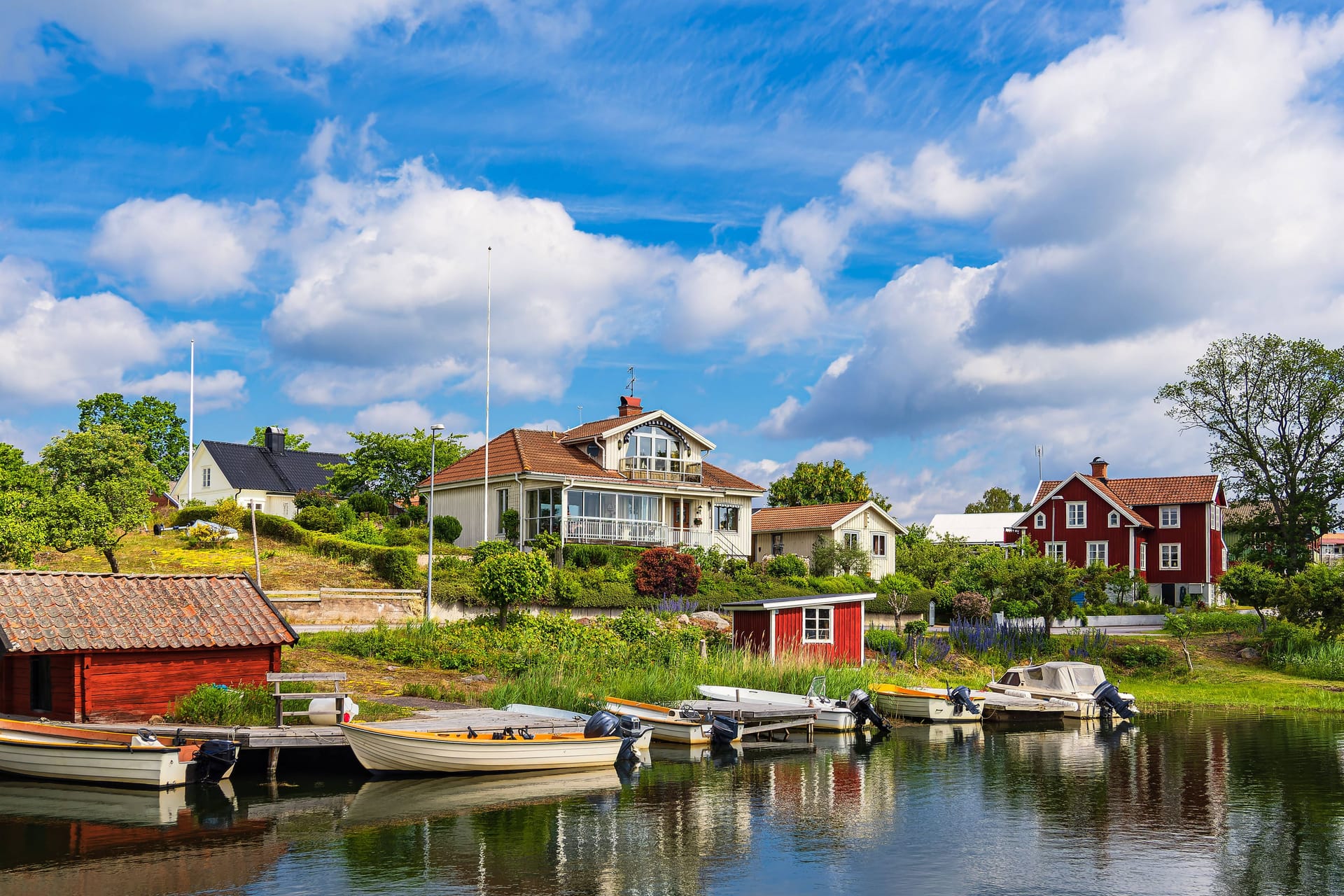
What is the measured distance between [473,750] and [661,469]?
36340 millimetres

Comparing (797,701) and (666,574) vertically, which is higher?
(666,574)

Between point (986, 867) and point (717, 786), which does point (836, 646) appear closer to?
point (717, 786)

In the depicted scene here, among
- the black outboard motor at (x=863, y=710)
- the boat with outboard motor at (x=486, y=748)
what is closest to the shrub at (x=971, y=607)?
the black outboard motor at (x=863, y=710)

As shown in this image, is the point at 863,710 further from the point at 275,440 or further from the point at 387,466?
the point at 275,440

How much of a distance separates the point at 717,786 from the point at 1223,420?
5366cm

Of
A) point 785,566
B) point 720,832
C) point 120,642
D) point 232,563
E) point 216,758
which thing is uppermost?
point 232,563

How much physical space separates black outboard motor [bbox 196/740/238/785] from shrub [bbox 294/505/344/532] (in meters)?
31.6

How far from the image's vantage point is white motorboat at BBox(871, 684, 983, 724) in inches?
1309

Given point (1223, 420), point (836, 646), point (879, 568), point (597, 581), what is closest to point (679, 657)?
point (836, 646)

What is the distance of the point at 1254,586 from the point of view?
46.8m

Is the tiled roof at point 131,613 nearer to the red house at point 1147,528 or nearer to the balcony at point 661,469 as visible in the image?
the balcony at point 661,469

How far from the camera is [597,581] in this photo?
44.3 meters

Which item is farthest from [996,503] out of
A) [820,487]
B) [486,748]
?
[486,748]

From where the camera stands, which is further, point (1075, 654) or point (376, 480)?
point (376, 480)
